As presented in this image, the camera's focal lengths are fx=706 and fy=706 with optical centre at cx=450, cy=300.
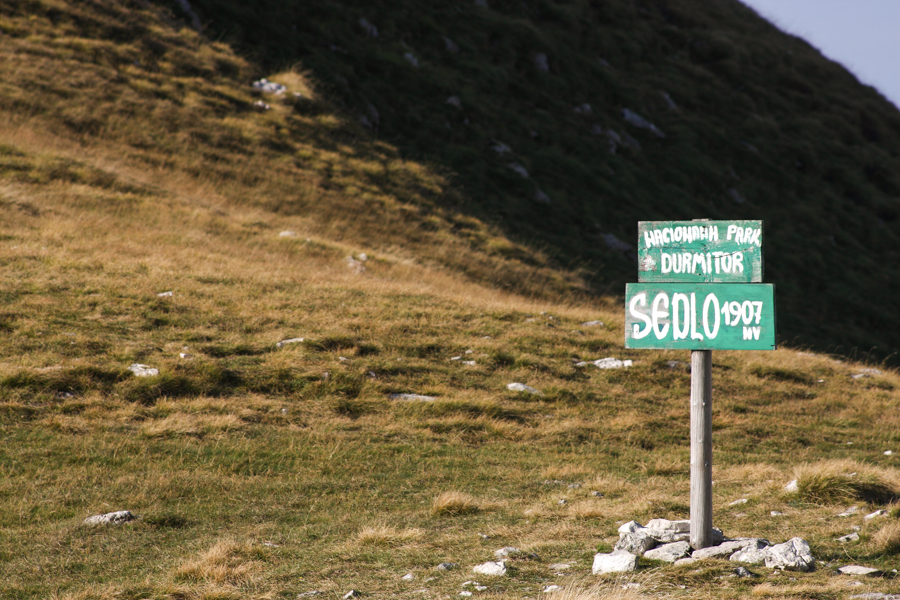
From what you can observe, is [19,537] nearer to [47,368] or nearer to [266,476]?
[266,476]

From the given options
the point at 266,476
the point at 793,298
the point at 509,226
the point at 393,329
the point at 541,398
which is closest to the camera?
the point at 266,476

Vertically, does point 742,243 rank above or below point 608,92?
below

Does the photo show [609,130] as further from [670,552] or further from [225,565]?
[225,565]

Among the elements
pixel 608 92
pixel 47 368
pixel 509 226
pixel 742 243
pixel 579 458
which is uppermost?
pixel 608 92

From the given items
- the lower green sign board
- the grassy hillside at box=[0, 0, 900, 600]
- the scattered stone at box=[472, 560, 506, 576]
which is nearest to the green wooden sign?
the lower green sign board

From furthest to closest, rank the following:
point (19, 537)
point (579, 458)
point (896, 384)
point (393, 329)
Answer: point (896, 384) → point (393, 329) → point (579, 458) → point (19, 537)

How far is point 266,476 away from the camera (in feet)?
33.3

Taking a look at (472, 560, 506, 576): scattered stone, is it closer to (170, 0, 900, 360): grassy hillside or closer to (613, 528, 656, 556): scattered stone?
(613, 528, 656, 556): scattered stone

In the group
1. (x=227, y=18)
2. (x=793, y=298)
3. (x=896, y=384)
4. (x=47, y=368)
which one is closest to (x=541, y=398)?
(x=47, y=368)

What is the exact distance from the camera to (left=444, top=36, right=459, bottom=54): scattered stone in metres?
42.0

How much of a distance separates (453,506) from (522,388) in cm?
597

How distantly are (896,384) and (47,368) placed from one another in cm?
1981

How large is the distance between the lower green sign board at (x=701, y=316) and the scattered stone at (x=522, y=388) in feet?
25.2

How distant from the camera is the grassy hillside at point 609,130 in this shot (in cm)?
3428
